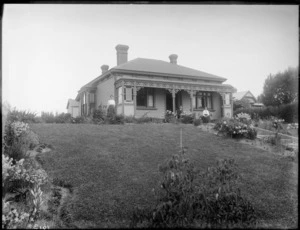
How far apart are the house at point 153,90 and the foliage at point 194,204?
553 inches

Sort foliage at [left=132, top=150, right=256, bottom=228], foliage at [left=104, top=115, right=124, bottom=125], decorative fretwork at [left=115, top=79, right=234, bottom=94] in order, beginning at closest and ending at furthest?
foliage at [left=132, top=150, right=256, bottom=228], foliage at [left=104, top=115, right=124, bottom=125], decorative fretwork at [left=115, top=79, right=234, bottom=94]

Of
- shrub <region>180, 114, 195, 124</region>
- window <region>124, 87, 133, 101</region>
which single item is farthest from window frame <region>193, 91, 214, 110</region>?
window <region>124, 87, 133, 101</region>

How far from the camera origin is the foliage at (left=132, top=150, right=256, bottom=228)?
4895mm

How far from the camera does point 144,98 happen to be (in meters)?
22.2

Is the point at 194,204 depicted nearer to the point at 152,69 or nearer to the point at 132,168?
the point at 132,168

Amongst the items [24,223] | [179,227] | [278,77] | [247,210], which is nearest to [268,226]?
[247,210]

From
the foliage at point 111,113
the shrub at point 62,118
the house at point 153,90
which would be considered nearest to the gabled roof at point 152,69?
the house at point 153,90

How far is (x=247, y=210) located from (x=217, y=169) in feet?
→ 3.65

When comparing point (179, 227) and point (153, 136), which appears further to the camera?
point (153, 136)

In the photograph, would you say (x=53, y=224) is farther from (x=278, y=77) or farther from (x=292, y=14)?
(x=278, y=77)

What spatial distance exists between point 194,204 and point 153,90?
1771 cm

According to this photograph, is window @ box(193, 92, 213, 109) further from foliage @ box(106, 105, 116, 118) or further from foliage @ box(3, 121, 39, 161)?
foliage @ box(3, 121, 39, 161)

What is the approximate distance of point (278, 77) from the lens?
3862 centimetres

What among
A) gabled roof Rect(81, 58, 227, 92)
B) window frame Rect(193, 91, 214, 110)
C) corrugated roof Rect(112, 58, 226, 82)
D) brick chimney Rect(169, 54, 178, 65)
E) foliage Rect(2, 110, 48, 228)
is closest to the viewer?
foliage Rect(2, 110, 48, 228)
